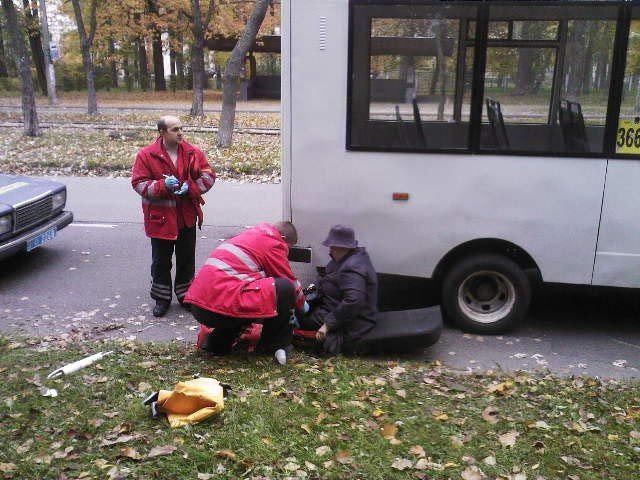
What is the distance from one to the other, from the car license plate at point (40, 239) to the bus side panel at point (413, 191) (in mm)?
3387

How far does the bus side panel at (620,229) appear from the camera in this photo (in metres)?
5.34

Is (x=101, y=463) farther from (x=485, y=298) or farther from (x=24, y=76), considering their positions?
(x=24, y=76)

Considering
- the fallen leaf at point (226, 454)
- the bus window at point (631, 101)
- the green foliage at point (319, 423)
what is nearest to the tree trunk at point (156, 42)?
the bus window at point (631, 101)

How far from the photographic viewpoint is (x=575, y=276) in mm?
5551

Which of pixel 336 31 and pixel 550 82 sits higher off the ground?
pixel 336 31

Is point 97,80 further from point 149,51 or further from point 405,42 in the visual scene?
point 405,42

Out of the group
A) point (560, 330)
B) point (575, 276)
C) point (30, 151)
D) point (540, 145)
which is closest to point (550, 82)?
point (540, 145)

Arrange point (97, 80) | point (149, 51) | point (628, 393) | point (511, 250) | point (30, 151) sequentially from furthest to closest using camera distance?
point (149, 51)
point (97, 80)
point (30, 151)
point (511, 250)
point (628, 393)

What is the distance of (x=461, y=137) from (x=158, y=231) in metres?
2.84

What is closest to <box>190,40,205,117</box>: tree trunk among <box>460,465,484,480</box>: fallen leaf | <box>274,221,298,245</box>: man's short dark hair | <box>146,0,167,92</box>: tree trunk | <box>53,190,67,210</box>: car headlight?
<box>146,0,167,92</box>: tree trunk

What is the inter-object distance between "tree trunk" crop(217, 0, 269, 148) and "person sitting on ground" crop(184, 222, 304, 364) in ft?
34.2

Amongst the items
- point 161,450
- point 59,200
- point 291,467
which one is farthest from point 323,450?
point 59,200

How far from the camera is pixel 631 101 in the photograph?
5.29 m

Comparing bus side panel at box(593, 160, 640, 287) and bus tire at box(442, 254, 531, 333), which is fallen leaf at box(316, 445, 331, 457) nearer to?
bus tire at box(442, 254, 531, 333)
